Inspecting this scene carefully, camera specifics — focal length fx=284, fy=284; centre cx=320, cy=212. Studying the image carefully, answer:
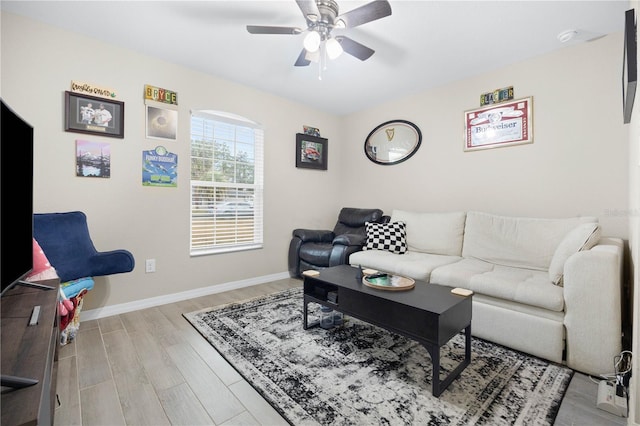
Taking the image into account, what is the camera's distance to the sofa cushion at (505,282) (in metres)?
1.89

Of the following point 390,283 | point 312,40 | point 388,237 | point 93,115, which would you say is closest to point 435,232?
point 388,237

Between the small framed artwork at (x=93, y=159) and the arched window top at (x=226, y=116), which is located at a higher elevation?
the arched window top at (x=226, y=116)

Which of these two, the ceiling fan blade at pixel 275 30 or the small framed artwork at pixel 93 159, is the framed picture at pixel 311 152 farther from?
the small framed artwork at pixel 93 159

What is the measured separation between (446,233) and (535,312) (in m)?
1.30

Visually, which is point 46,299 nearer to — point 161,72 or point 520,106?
point 161,72

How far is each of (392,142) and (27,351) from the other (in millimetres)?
3953

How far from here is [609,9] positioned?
2.08 meters

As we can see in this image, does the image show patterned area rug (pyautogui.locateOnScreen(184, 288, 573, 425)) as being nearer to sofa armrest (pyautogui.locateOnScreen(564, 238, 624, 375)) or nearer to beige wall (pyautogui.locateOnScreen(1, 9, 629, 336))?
sofa armrest (pyautogui.locateOnScreen(564, 238, 624, 375))

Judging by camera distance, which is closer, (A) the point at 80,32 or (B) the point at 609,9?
(B) the point at 609,9

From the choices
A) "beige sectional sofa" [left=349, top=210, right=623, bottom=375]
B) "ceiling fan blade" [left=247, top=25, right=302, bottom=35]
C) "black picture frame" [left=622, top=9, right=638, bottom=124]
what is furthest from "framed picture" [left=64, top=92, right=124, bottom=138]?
"black picture frame" [left=622, top=9, right=638, bottom=124]

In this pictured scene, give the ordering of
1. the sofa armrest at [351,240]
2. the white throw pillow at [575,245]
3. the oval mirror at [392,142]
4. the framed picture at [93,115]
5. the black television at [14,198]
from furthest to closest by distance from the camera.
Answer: the oval mirror at [392,142], the sofa armrest at [351,240], the framed picture at [93,115], the white throw pillow at [575,245], the black television at [14,198]

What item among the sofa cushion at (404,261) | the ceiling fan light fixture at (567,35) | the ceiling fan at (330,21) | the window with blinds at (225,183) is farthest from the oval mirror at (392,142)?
the ceiling fan at (330,21)

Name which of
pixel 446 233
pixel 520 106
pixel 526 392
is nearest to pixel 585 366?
pixel 526 392

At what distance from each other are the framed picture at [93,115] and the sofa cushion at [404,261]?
267 cm
